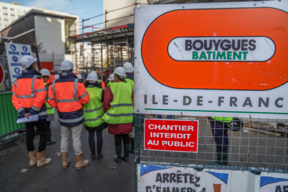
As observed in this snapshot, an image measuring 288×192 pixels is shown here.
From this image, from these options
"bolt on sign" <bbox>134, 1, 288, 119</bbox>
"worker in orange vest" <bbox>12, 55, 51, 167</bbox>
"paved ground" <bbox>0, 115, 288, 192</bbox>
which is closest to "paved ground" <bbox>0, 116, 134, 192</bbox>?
"paved ground" <bbox>0, 115, 288, 192</bbox>

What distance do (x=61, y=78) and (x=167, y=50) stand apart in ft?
8.22

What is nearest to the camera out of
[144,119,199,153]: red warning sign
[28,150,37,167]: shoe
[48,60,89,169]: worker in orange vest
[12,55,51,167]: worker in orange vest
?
[144,119,199,153]: red warning sign

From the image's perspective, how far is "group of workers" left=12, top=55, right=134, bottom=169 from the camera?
3.35m

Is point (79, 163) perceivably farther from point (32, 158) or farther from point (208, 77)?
point (208, 77)

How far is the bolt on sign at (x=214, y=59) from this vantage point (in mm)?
1470

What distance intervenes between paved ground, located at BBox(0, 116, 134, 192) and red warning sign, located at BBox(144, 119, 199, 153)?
73.6 inches

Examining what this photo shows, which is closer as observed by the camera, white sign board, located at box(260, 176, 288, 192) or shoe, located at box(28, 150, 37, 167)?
white sign board, located at box(260, 176, 288, 192)

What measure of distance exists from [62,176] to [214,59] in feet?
11.0

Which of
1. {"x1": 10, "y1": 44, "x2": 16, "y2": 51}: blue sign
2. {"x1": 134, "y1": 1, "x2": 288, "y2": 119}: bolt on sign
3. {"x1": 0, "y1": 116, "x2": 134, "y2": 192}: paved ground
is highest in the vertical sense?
{"x1": 10, "y1": 44, "x2": 16, "y2": 51}: blue sign

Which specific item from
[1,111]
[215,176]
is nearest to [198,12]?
[215,176]

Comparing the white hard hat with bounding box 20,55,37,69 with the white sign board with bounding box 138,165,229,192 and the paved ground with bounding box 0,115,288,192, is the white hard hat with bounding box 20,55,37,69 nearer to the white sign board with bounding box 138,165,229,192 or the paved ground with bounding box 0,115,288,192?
the paved ground with bounding box 0,115,288,192

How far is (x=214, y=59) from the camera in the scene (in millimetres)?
1532

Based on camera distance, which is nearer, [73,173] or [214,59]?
[214,59]

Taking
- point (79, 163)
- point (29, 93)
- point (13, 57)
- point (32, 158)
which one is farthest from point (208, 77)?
point (13, 57)
